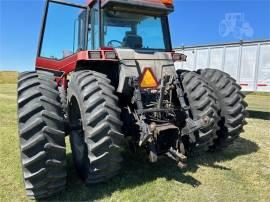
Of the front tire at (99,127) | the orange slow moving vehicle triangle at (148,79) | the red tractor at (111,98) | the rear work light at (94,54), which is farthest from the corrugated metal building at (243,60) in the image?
the front tire at (99,127)

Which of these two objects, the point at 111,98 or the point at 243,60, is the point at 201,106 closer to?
the point at 111,98

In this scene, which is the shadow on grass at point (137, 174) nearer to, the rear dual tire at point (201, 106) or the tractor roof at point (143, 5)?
the rear dual tire at point (201, 106)

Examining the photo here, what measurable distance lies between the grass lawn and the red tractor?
262 millimetres

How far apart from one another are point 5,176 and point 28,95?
1.58 meters

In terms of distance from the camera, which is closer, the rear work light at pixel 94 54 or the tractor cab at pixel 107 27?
the rear work light at pixel 94 54

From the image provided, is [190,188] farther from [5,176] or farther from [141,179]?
[5,176]

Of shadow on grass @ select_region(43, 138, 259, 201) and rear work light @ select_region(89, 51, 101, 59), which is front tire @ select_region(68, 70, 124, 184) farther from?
rear work light @ select_region(89, 51, 101, 59)

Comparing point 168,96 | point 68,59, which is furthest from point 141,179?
point 68,59

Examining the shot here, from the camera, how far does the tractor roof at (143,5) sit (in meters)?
4.57

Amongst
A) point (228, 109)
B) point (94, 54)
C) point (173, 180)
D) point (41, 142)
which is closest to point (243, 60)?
point (228, 109)

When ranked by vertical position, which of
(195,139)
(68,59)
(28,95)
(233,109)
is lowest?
(195,139)

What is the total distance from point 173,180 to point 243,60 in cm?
927

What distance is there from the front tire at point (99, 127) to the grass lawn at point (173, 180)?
0.31m

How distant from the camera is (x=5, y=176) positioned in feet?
14.5
